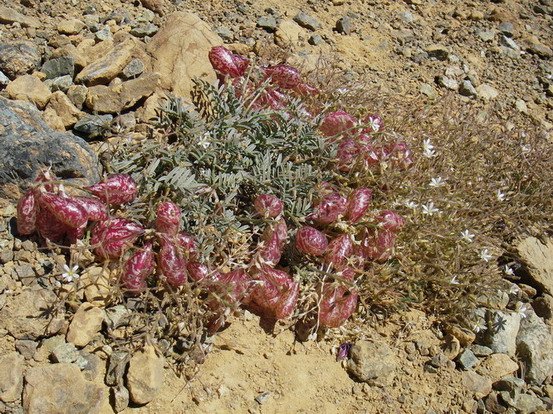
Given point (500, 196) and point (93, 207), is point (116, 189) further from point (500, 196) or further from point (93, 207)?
point (500, 196)

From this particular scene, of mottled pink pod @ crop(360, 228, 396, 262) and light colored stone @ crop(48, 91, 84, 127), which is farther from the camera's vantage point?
light colored stone @ crop(48, 91, 84, 127)

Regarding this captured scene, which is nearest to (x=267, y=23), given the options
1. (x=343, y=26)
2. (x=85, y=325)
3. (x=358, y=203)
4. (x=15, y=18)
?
(x=343, y=26)

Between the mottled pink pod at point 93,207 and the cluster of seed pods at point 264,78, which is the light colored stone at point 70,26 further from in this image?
the mottled pink pod at point 93,207

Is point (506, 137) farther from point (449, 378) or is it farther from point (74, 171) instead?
point (74, 171)

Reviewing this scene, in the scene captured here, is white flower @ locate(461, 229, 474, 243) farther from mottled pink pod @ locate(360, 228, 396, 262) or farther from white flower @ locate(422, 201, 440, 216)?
mottled pink pod @ locate(360, 228, 396, 262)

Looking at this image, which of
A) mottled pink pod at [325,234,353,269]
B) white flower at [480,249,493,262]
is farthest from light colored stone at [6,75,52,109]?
white flower at [480,249,493,262]

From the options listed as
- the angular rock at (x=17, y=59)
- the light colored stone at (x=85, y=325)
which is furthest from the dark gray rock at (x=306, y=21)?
the light colored stone at (x=85, y=325)

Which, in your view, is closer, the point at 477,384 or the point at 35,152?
the point at 35,152

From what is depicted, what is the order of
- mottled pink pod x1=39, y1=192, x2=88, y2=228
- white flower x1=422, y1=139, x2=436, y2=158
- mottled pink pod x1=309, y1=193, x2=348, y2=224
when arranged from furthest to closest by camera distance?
1. white flower x1=422, y1=139, x2=436, y2=158
2. mottled pink pod x1=309, y1=193, x2=348, y2=224
3. mottled pink pod x1=39, y1=192, x2=88, y2=228
